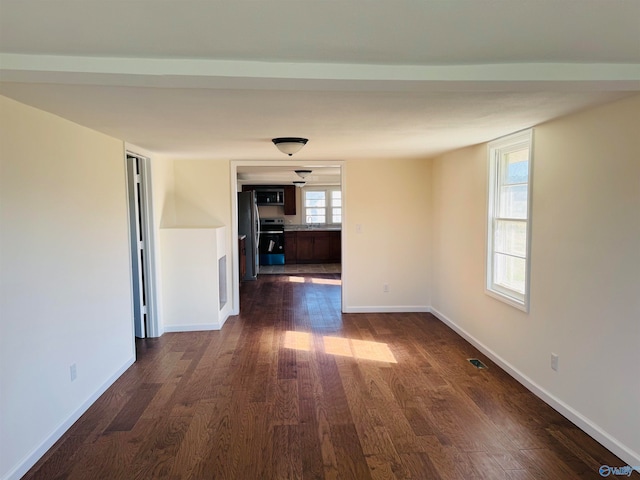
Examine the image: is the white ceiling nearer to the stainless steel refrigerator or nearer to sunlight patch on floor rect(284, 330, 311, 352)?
sunlight patch on floor rect(284, 330, 311, 352)

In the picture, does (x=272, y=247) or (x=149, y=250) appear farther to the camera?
(x=272, y=247)

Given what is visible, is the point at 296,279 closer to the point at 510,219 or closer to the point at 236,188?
the point at 236,188

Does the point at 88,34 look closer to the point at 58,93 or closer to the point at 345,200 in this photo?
the point at 58,93

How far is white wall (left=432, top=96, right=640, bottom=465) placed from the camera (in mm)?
2328

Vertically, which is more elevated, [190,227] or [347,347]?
[190,227]

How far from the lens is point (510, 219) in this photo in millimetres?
3684

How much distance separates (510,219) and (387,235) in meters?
2.03

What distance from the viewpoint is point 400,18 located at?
1357 mm

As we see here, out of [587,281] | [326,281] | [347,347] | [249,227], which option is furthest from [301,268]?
[587,281]

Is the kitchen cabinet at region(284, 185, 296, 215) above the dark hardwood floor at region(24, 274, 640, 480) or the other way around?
above

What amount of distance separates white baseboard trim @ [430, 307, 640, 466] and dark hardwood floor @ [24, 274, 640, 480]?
5 cm

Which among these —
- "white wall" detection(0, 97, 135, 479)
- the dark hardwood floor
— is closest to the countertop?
the dark hardwood floor

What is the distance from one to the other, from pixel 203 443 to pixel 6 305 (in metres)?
1.37

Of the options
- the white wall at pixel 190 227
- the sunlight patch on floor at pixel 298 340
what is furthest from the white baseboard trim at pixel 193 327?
the sunlight patch on floor at pixel 298 340
